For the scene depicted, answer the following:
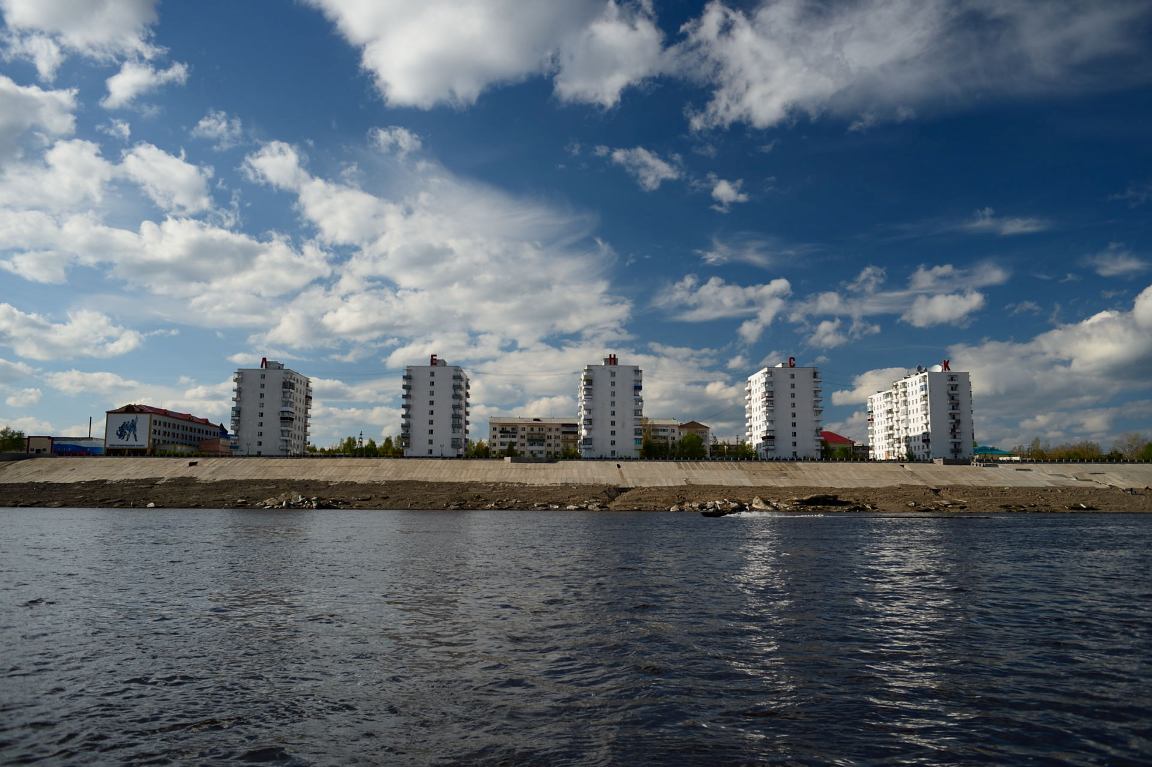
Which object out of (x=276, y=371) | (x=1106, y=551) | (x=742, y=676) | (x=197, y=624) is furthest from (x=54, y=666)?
(x=276, y=371)

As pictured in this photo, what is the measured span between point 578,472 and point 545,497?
19.6 m

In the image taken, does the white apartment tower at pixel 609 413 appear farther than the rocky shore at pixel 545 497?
Yes

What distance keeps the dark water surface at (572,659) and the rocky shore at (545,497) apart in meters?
57.1

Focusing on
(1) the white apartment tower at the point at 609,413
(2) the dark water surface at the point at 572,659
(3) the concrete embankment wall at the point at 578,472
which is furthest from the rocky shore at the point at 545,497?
(1) the white apartment tower at the point at 609,413

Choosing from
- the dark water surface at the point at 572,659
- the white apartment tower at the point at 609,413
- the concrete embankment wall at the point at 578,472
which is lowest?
the dark water surface at the point at 572,659

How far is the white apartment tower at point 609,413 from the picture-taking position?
618ft

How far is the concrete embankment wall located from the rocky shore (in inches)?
222

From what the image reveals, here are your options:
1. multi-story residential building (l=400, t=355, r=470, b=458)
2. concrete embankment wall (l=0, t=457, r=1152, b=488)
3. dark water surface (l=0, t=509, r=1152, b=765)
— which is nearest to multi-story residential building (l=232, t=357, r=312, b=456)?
multi-story residential building (l=400, t=355, r=470, b=458)

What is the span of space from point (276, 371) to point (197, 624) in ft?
583

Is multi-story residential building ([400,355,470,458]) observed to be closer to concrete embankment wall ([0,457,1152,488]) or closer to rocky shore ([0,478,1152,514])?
concrete embankment wall ([0,457,1152,488])

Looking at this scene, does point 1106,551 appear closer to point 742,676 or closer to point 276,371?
point 742,676

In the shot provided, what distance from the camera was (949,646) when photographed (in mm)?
22359

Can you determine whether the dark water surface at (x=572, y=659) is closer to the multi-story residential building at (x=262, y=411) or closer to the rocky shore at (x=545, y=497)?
the rocky shore at (x=545, y=497)

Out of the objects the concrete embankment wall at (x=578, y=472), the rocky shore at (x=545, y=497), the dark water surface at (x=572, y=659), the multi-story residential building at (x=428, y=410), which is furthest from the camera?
the multi-story residential building at (x=428, y=410)
